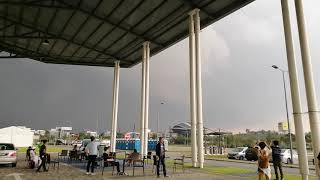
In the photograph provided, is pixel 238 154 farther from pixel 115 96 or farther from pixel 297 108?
pixel 297 108

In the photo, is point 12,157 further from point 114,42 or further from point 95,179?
point 114,42

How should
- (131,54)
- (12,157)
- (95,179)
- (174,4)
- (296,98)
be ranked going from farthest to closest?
(131,54)
(174,4)
(12,157)
(296,98)
(95,179)

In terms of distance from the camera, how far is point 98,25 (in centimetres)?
2523

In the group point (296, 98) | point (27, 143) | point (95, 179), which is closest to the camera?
point (95, 179)

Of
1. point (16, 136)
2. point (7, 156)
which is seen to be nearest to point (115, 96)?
point (7, 156)

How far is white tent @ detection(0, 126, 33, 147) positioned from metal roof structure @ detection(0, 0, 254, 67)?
48.9m

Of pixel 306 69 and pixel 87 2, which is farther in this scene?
pixel 87 2

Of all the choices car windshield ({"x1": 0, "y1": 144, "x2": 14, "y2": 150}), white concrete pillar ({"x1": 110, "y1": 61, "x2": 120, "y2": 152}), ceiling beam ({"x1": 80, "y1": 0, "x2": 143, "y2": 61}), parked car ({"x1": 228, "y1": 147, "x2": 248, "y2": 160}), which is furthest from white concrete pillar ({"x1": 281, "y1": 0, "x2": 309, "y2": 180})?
white concrete pillar ({"x1": 110, "y1": 61, "x2": 120, "y2": 152})

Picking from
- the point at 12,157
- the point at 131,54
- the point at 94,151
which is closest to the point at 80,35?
the point at 131,54

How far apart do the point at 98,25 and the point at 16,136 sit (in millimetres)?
61688

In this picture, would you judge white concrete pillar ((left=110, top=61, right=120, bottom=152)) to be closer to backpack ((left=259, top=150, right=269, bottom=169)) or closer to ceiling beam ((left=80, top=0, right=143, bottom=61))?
ceiling beam ((left=80, top=0, right=143, bottom=61))

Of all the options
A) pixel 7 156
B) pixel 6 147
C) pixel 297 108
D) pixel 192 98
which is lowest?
pixel 7 156

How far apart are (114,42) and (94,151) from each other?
15.4 m

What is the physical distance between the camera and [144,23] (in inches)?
953
